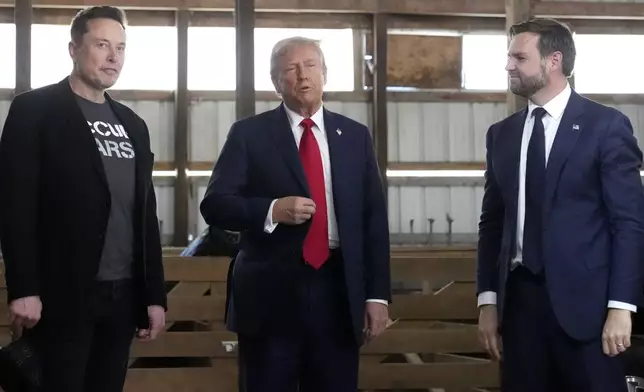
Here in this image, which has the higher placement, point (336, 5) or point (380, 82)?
point (336, 5)

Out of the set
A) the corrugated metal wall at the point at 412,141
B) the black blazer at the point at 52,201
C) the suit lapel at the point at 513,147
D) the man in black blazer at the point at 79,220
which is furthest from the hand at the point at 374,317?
the corrugated metal wall at the point at 412,141

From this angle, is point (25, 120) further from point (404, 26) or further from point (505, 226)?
point (404, 26)

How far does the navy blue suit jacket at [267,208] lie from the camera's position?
7.07ft

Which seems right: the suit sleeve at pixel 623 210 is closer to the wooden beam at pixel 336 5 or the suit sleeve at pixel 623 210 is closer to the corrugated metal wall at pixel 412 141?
the wooden beam at pixel 336 5

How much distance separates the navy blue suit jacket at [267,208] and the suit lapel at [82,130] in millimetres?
316

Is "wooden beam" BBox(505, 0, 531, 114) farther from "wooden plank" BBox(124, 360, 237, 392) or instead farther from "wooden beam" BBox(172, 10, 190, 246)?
"wooden beam" BBox(172, 10, 190, 246)

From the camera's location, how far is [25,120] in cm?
199

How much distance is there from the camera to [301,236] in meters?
2.15

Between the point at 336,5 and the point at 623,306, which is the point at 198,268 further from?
the point at 336,5

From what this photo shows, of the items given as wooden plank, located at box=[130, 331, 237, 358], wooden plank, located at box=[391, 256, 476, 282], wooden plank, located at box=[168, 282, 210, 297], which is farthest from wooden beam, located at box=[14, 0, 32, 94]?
wooden plank, located at box=[391, 256, 476, 282]

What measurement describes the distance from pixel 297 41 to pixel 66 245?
0.80 metres

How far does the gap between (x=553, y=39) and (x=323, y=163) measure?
66cm

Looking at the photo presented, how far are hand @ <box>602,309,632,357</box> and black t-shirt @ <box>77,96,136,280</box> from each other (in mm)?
1158

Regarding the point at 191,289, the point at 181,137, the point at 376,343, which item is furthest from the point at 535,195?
the point at 181,137
